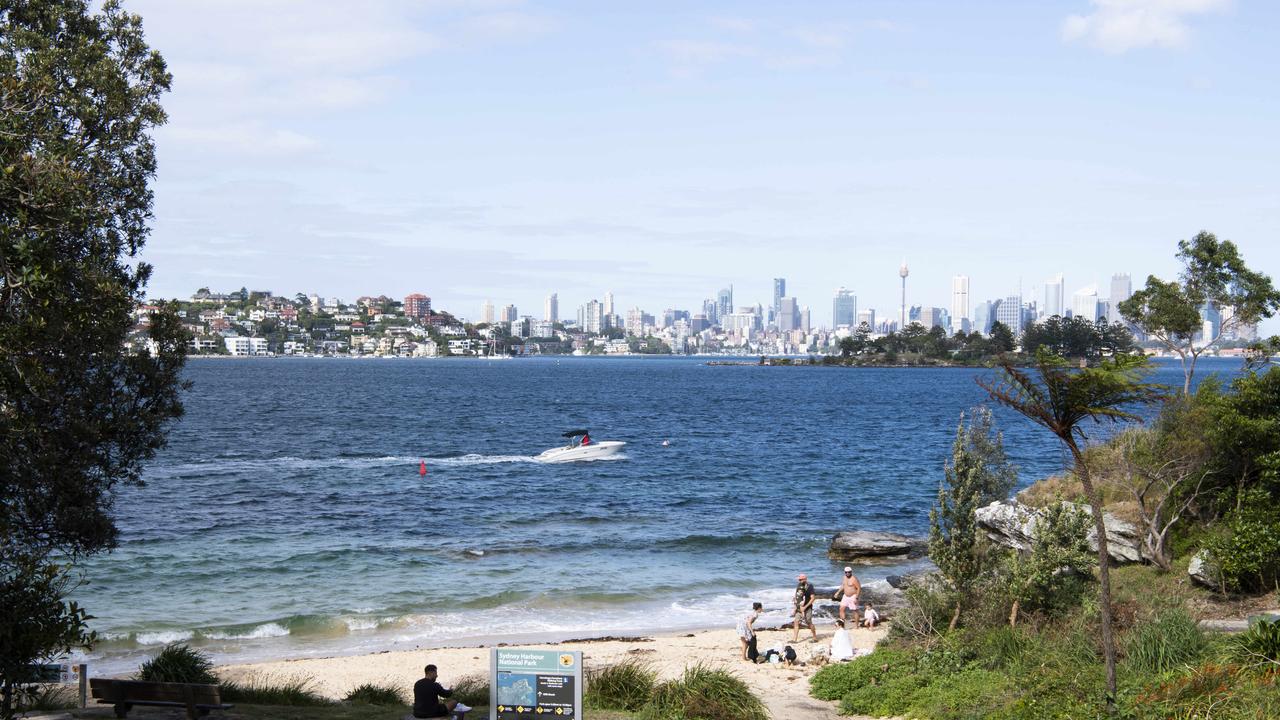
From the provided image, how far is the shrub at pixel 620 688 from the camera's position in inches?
556

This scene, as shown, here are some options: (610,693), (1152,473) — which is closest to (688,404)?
(1152,473)

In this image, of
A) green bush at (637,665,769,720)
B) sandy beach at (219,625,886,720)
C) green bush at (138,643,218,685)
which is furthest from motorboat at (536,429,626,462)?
green bush at (637,665,769,720)

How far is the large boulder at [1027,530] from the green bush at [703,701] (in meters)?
9.35

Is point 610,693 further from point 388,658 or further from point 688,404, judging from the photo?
point 688,404

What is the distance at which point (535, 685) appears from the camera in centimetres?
1075

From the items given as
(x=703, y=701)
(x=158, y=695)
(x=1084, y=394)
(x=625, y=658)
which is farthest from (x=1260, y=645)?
(x=158, y=695)

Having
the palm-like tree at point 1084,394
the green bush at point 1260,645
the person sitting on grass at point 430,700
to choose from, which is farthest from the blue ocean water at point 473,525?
the palm-like tree at point 1084,394

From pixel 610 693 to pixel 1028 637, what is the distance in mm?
6295

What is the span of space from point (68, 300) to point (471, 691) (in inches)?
332

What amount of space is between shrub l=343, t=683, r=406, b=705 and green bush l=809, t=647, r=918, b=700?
6.65 m

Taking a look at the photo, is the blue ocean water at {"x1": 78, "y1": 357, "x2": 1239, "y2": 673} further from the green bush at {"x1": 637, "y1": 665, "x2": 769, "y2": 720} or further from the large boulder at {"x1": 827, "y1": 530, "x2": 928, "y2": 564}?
the green bush at {"x1": 637, "y1": 665, "x2": 769, "y2": 720}

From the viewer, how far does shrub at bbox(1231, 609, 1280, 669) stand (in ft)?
39.4

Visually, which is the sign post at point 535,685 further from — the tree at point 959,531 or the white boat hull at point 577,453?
the white boat hull at point 577,453

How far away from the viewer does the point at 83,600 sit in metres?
24.8
